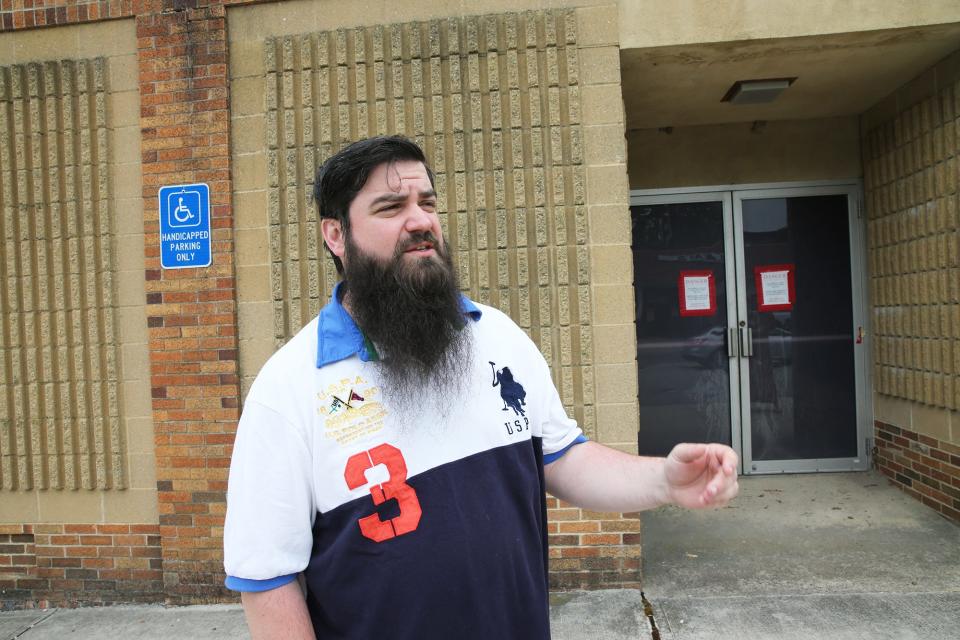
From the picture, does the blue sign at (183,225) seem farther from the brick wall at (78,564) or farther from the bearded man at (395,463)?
the bearded man at (395,463)

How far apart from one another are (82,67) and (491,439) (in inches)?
172

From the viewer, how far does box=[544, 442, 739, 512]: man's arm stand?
62.9 inches

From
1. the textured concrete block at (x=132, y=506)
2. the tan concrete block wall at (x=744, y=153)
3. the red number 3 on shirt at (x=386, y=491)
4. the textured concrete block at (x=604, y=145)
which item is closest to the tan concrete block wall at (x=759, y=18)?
the textured concrete block at (x=604, y=145)

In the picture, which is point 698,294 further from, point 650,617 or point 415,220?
point 415,220

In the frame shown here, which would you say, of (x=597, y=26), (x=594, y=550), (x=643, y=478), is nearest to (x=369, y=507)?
(x=643, y=478)

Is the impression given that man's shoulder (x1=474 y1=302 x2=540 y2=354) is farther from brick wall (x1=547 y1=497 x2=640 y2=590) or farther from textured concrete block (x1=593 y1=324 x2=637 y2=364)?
brick wall (x1=547 y1=497 x2=640 y2=590)

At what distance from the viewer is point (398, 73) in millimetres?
4449

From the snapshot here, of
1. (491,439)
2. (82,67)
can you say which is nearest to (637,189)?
(82,67)

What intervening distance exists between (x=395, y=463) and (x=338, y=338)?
337mm

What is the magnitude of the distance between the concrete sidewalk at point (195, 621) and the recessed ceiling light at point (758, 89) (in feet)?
11.4

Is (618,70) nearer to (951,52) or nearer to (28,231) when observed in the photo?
(951,52)

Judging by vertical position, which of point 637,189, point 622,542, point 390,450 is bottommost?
point 622,542

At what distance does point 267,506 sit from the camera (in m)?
1.51

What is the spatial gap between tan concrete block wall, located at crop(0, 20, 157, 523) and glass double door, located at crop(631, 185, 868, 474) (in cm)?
402
